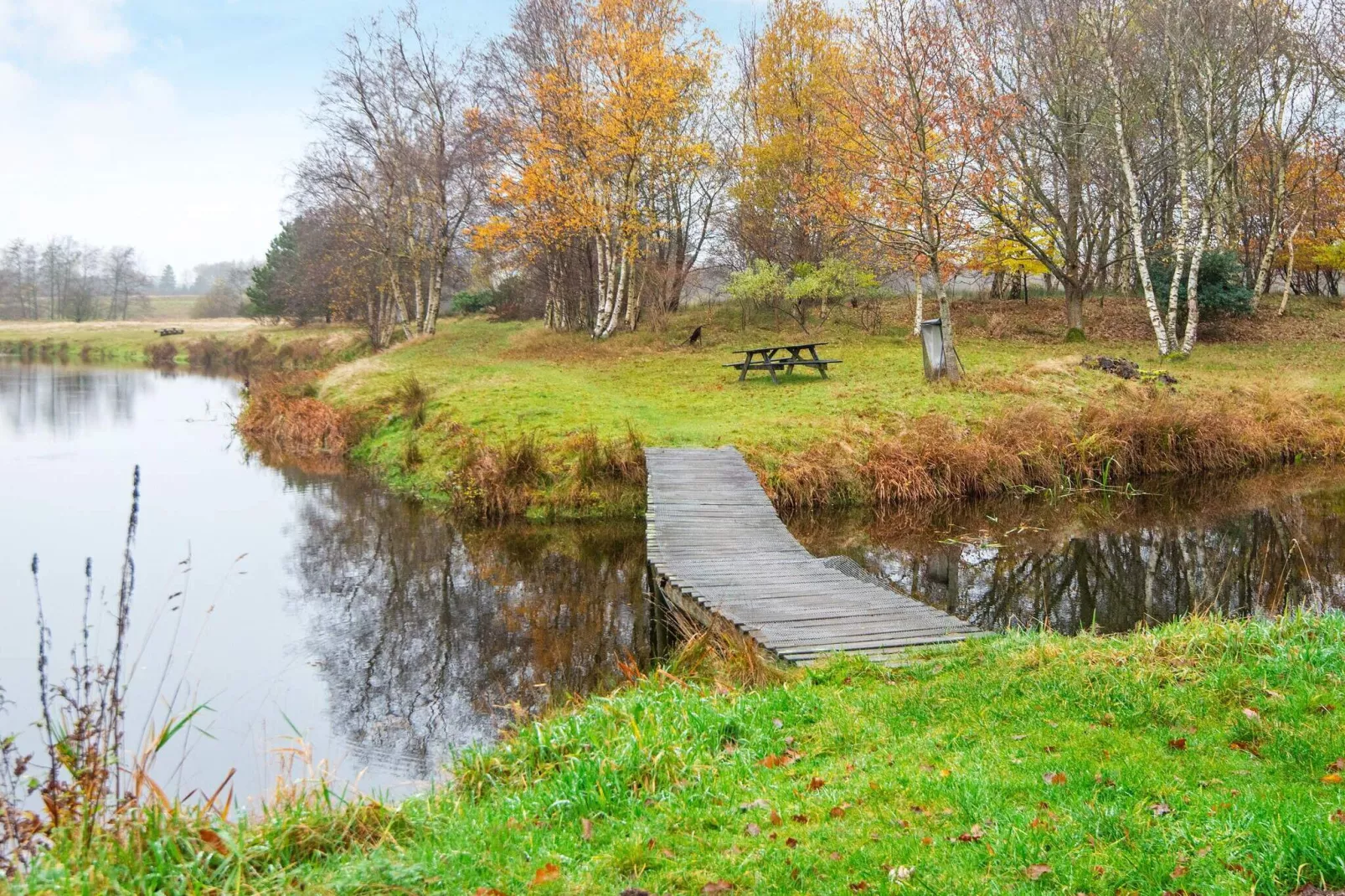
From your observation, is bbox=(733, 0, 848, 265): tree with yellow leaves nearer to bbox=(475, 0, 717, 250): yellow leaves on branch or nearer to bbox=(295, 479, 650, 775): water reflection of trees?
bbox=(475, 0, 717, 250): yellow leaves on branch

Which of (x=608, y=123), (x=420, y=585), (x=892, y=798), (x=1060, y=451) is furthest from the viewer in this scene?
(x=608, y=123)

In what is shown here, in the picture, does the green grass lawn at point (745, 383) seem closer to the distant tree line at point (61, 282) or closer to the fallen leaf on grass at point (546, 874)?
the fallen leaf on grass at point (546, 874)

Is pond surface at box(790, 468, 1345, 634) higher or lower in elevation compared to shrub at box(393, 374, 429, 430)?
lower

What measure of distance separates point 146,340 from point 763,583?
2145 inches

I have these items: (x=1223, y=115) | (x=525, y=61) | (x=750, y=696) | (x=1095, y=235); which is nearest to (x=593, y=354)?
(x=525, y=61)

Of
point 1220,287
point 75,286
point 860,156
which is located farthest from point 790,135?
point 75,286

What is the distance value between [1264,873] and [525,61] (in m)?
31.1

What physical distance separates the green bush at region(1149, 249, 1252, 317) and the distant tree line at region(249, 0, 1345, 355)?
0.08 meters

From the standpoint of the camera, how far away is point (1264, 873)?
312 cm

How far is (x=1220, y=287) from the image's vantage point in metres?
26.0

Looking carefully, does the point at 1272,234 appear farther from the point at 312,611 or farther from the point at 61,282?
the point at 61,282

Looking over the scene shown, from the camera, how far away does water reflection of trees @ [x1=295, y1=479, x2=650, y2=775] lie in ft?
24.1

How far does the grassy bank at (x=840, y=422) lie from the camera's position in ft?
Result: 46.3

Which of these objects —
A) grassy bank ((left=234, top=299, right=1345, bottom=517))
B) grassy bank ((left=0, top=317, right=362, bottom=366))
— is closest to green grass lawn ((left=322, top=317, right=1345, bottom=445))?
grassy bank ((left=234, top=299, right=1345, bottom=517))
